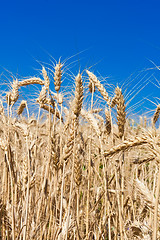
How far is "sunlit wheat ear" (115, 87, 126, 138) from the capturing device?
5.74 ft

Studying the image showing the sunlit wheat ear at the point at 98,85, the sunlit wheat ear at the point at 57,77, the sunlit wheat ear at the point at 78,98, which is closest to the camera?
the sunlit wheat ear at the point at 78,98

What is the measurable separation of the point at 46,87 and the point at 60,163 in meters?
0.81

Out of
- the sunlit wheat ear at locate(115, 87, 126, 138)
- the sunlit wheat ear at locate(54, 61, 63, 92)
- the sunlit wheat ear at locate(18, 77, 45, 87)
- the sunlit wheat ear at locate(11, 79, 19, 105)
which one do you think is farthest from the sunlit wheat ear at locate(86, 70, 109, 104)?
the sunlit wheat ear at locate(11, 79, 19, 105)

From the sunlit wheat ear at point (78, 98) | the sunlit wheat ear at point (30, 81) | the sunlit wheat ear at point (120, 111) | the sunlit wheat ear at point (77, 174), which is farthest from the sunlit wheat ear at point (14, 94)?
the sunlit wheat ear at point (120, 111)

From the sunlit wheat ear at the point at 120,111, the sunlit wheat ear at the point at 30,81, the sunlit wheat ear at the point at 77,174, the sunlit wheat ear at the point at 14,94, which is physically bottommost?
the sunlit wheat ear at the point at 77,174

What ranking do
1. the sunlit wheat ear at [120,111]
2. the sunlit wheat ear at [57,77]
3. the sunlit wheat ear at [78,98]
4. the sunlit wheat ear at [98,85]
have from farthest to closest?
the sunlit wheat ear at [57,77] < the sunlit wheat ear at [98,85] < the sunlit wheat ear at [78,98] < the sunlit wheat ear at [120,111]

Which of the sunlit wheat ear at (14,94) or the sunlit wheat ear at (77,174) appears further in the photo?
the sunlit wheat ear at (14,94)

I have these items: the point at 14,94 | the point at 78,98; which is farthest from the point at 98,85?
the point at 14,94

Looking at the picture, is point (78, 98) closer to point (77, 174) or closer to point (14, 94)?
point (77, 174)

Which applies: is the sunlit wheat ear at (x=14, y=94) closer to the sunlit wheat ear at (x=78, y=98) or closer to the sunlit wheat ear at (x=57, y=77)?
the sunlit wheat ear at (x=57, y=77)

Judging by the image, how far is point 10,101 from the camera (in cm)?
228

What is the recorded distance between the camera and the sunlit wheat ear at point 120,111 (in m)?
1.75

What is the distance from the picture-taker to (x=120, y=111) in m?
1.79

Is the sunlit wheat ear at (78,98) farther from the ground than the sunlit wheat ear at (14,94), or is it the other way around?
the sunlit wheat ear at (14,94)
